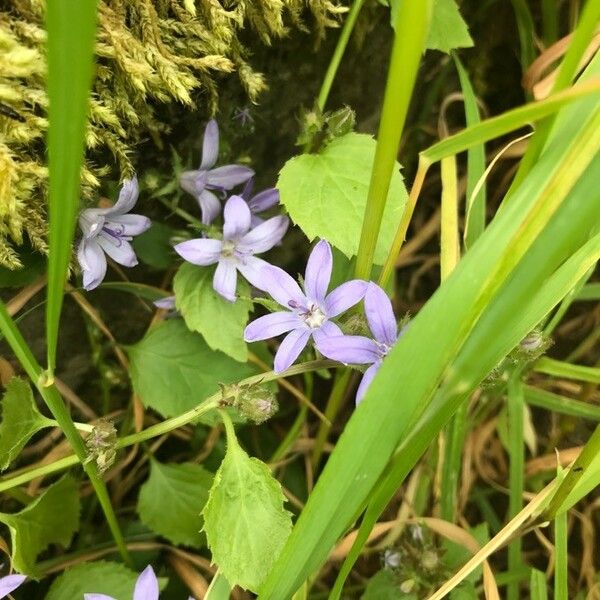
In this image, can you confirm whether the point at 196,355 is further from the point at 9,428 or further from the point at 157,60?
the point at 157,60

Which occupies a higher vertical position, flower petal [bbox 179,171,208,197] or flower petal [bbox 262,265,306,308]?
flower petal [bbox 179,171,208,197]

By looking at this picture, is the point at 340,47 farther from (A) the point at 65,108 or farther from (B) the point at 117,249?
(A) the point at 65,108

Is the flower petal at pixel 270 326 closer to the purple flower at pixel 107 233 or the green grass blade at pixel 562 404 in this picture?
the purple flower at pixel 107 233

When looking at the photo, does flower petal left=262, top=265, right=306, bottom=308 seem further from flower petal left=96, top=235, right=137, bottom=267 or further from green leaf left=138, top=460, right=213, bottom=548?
green leaf left=138, top=460, right=213, bottom=548

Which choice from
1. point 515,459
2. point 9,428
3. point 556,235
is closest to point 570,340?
point 515,459

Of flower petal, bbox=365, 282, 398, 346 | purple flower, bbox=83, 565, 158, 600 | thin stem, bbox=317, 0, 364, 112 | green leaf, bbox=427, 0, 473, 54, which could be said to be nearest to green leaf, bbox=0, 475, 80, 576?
purple flower, bbox=83, 565, 158, 600

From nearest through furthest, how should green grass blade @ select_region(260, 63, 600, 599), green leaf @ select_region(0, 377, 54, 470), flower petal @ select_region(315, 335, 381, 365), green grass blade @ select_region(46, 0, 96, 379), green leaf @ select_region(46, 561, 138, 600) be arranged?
1. green grass blade @ select_region(46, 0, 96, 379)
2. green grass blade @ select_region(260, 63, 600, 599)
3. flower petal @ select_region(315, 335, 381, 365)
4. green leaf @ select_region(0, 377, 54, 470)
5. green leaf @ select_region(46, 561, 138, 600)

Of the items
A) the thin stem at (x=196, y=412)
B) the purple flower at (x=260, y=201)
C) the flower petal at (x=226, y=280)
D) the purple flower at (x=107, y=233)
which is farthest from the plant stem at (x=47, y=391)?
the purple flower at (x=260, y=201)

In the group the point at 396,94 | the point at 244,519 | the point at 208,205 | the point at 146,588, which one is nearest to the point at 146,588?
the point at 146,588
